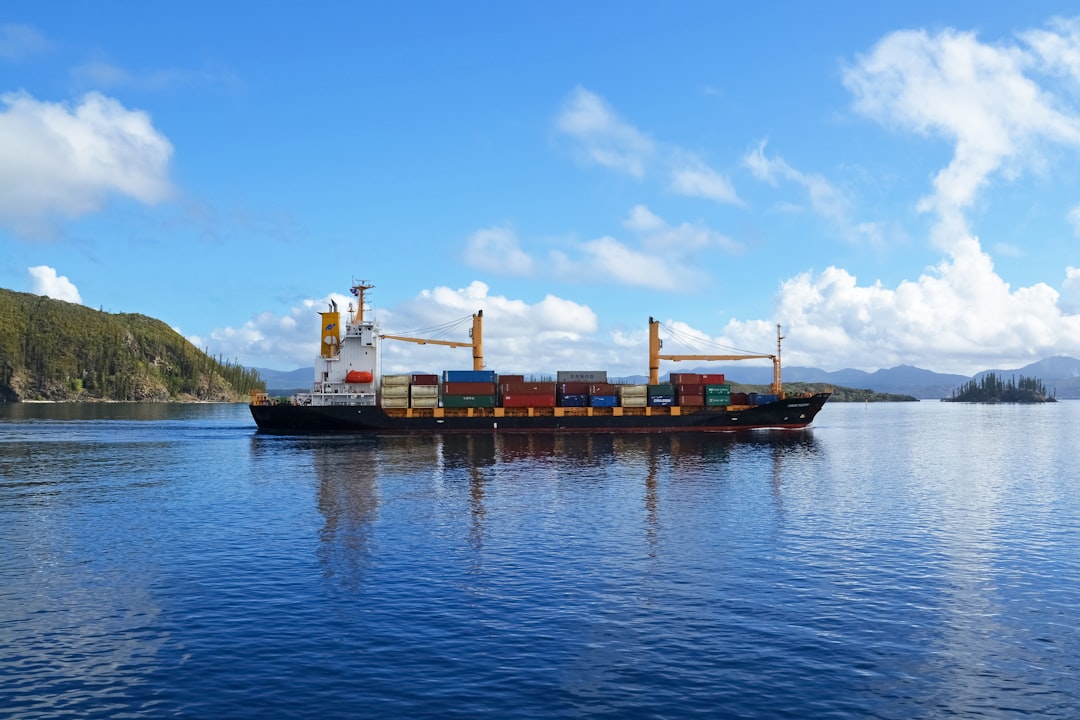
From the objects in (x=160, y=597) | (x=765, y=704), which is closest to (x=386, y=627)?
(x=160, y=597)

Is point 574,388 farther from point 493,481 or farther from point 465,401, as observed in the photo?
point 493,481

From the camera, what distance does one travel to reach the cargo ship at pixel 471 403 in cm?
9806

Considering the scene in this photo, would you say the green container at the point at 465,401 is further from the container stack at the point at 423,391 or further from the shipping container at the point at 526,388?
the shipping container at the point at 526,388

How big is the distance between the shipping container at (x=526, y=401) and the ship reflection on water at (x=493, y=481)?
561 centimetres

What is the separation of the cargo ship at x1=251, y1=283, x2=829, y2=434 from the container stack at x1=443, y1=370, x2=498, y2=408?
0.46 feet

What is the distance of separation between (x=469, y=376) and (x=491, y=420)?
24.6 ft

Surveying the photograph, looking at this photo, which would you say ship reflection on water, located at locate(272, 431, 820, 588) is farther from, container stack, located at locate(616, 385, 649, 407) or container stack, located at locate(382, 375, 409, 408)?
container stack, located at locate(616, 385, 649, 407)

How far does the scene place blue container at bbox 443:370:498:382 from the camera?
10012 cm

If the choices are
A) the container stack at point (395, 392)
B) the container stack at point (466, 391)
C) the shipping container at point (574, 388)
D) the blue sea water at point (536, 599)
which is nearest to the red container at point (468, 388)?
the container stack at point (466, 391)

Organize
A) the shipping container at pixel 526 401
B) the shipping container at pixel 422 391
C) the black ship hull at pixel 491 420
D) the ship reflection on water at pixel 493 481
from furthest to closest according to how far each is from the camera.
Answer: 1. the shipping container at pixel 422 391
2. the shipping container at pixel 526 401
3. the black ship hull at pixel 491 420
4. the ship reflection on water at pixel 493 481

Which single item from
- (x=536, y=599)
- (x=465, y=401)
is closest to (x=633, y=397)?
(x=465, y=401)

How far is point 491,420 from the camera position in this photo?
98438mm

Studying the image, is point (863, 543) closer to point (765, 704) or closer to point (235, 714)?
point (765, 704)

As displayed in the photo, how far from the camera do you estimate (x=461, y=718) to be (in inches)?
608
